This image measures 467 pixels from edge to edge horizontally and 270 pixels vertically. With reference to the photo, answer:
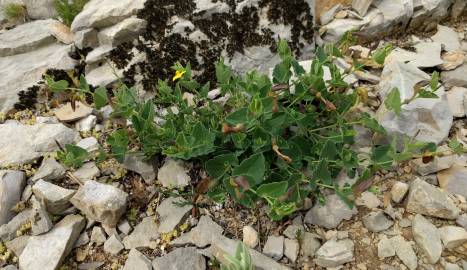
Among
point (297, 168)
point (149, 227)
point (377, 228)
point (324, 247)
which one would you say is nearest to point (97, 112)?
point (149, 227)

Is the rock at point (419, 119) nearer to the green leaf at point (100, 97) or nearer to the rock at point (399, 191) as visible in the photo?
the rock at point (399, 191)

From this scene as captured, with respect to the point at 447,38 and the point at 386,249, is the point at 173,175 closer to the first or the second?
the point at 386,249

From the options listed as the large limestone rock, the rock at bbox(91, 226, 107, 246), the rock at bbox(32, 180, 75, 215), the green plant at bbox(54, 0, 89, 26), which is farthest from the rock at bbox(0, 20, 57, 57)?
the rock at bbox(91, 226, 107, 246)

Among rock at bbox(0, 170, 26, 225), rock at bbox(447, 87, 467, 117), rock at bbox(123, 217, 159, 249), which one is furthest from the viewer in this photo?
rock at bbox(447, 87, 467, 117)

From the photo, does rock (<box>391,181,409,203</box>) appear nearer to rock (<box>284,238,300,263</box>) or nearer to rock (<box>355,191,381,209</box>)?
rock (<box>355,191,381,209</box>)

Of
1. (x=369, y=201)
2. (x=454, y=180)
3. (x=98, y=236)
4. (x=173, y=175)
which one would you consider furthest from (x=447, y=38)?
(x=98, y=236)

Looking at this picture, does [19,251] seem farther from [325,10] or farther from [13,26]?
[325,10]

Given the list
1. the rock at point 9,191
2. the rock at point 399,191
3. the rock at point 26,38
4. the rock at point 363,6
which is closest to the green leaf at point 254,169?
the rock at point 399,191
